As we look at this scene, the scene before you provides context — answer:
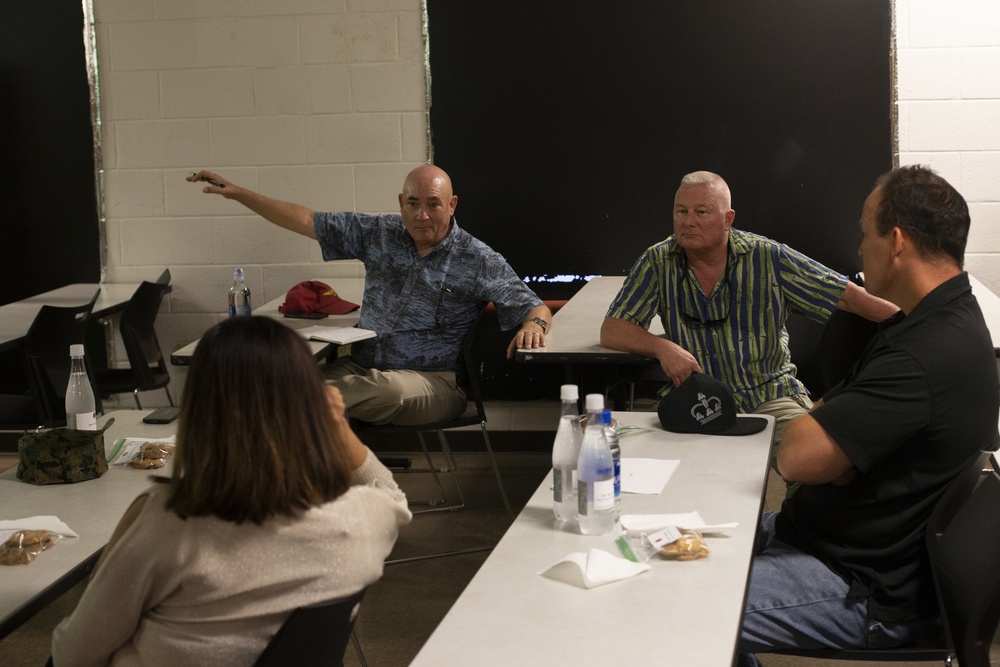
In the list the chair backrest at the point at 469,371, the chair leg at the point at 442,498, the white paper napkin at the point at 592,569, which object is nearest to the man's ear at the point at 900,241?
the white paper napkin at the point at 592,569

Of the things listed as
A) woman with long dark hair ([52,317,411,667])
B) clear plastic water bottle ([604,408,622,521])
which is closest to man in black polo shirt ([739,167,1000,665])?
clear plastic water bottle ([604,408,622,521])

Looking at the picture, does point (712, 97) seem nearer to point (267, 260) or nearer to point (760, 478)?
point (267, 260)

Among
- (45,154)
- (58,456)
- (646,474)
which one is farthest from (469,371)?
(45,154)

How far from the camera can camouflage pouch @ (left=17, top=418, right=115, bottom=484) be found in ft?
7.80

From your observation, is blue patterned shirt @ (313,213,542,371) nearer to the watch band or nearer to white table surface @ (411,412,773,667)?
the watch band

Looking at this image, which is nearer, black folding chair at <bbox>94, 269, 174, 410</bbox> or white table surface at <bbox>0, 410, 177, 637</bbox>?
white table surface at <bbox>0, 410, 177, 637</bbox>

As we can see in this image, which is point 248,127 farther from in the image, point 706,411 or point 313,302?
point 706,411

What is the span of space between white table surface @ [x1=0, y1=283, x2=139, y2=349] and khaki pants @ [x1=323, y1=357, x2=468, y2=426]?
1.34m

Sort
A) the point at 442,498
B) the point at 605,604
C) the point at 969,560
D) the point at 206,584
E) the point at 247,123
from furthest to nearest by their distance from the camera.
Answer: the point at 247,123 → the point at 442,498 → the point at 969,560 → the point at 605,604 → the point at 206,584

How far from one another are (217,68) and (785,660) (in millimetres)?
3771

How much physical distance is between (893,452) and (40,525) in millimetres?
1636

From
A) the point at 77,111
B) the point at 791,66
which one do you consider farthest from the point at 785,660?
the point at 77,111

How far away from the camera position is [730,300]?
3.54 metres

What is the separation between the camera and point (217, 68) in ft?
17.1
